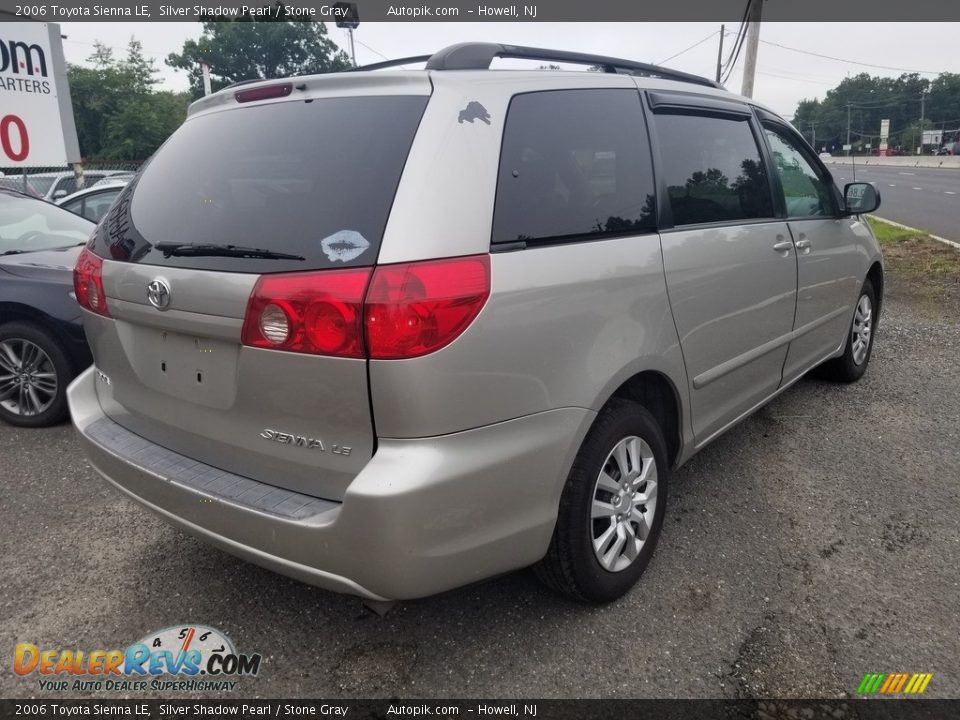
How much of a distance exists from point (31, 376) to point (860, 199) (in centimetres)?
515

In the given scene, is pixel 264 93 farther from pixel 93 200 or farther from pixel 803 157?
pixel 93 200

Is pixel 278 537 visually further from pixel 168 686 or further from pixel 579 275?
pixel 579 275

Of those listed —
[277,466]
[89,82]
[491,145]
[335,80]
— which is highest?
[89,82]

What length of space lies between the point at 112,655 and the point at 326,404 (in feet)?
4.14

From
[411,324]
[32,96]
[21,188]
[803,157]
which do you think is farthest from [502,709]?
[32,96]

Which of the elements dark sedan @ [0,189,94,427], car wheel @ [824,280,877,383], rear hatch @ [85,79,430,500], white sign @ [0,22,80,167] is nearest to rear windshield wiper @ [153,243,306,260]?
rear hatch @ [85,79,430,500]

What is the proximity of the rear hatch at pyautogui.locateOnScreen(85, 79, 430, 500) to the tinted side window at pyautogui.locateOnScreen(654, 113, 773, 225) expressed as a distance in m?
1.19

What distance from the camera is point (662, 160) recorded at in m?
2.79

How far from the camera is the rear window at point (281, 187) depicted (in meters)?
1.96

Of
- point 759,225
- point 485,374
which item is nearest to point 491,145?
point 485,374

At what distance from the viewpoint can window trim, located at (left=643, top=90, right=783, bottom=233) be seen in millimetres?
2730

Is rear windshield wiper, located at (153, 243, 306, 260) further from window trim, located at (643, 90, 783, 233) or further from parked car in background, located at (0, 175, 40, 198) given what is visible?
parked car in background, located at (0, 175, 40, 198)

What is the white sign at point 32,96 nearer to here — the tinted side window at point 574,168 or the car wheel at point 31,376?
the car wheel at point 31,376

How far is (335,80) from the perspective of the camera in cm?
228
